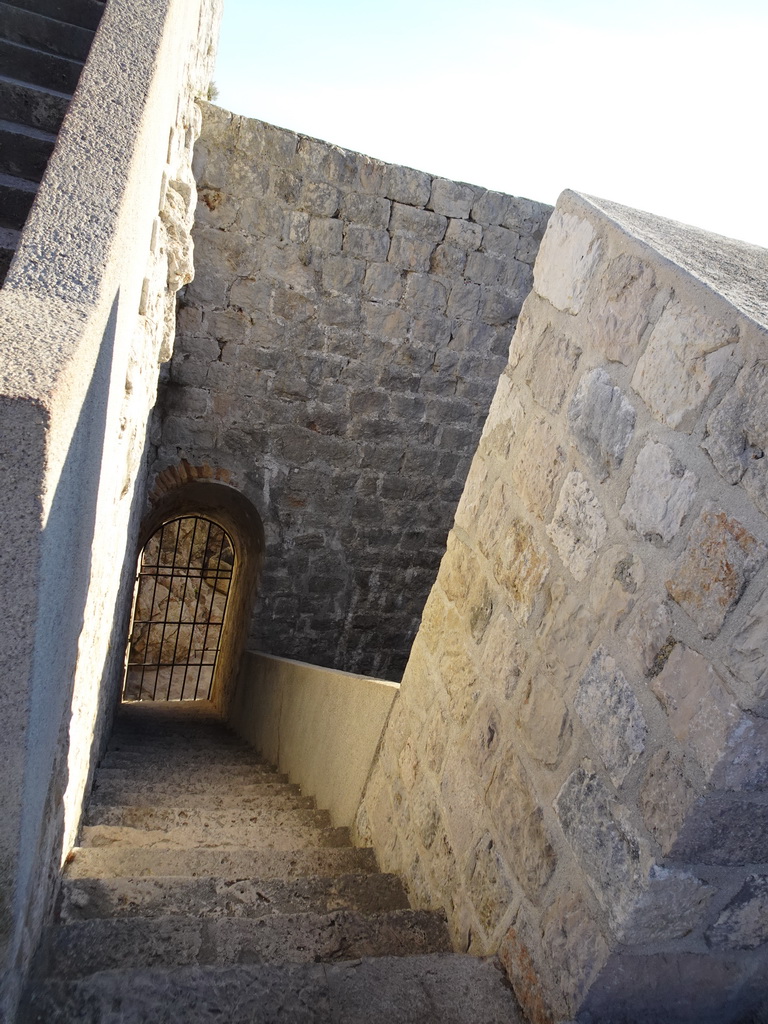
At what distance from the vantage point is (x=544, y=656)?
74.7 inches

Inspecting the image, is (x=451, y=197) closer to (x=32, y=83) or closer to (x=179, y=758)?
(x=32, y=83)

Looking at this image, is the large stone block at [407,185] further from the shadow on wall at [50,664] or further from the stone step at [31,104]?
the shadow on wall at [50,664]

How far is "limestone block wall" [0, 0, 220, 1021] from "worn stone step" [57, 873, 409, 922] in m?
0.15

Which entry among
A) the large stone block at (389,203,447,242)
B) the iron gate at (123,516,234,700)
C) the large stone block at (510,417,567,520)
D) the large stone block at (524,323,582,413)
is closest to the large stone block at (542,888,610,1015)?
the large stone block at (510,417,567,520)

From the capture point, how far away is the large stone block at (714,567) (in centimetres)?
130

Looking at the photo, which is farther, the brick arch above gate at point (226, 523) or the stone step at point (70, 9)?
the brick arch above gate at point (226, 523)

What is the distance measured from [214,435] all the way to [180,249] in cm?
201

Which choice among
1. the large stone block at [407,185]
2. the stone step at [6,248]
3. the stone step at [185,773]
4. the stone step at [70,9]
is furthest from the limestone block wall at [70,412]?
the large stone block at [407,185]

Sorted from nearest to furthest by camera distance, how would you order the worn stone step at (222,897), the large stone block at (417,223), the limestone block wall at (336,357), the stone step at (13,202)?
the worn stone step at (222,897) < the stone step at (13,202) < the limestone block wall at (336,357) < the large stone block at (417,223)

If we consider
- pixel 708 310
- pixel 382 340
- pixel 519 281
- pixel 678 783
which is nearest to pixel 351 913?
pixel 678 783

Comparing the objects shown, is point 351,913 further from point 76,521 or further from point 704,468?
point 704,468

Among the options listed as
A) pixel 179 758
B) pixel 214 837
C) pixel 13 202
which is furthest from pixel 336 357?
pixel 214 837

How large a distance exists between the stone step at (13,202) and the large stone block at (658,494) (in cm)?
211

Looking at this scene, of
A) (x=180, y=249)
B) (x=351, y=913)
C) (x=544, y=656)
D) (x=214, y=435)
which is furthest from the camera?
(x=214, y=435)
